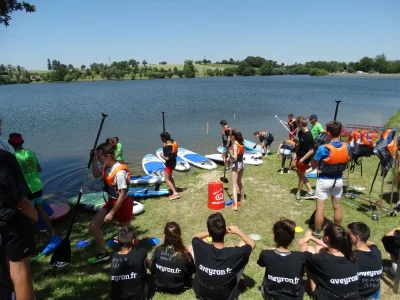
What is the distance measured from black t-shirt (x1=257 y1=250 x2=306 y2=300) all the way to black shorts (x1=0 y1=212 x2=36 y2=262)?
2897 millimetres

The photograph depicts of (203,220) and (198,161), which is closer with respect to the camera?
(203,220)

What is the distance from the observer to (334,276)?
360 cm

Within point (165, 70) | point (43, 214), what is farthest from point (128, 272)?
point (165, 70)

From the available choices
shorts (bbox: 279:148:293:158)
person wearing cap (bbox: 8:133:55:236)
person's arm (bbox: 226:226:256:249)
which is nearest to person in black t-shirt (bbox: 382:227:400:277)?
person's arm (bbox: 226:226:256:249)

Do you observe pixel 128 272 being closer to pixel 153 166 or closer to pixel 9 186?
pixel 9 186

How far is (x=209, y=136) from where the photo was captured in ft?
69.9

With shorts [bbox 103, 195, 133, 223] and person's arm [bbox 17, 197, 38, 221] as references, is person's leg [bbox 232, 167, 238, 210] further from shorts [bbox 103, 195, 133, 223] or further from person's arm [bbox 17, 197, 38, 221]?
person's arm [bbox 17, 197, 38, 221]

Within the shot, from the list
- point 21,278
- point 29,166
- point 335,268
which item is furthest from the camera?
point 29,166

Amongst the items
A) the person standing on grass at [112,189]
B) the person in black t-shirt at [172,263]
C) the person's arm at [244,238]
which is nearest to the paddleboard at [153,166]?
the person standing on grass at [112,189]

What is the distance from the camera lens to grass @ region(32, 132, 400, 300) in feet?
15.2

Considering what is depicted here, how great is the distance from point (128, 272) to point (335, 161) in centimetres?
403

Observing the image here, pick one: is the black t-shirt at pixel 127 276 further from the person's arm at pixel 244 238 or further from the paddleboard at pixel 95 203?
the paddleboard at pixel 95 203

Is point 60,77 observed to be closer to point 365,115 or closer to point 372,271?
point 365,115

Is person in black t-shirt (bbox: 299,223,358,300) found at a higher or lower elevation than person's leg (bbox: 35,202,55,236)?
higher
